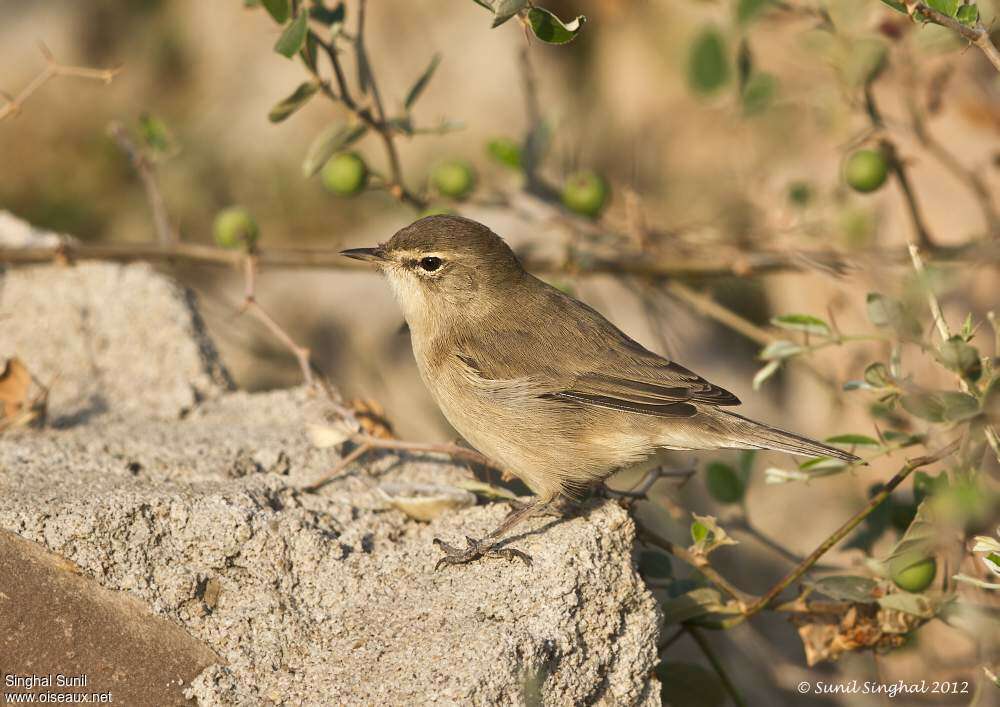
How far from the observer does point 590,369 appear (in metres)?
4.11

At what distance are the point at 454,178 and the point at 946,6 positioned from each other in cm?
246

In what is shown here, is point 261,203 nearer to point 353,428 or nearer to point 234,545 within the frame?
point 353,428

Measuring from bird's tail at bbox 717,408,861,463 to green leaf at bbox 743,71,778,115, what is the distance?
1926 mm

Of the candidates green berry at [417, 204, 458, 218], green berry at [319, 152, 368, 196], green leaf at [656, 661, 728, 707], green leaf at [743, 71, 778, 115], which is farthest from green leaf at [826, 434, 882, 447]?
green berry at [319, 152, 368, 196]

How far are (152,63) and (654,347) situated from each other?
160 inches

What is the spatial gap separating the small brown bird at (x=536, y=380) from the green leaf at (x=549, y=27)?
4.03 feet

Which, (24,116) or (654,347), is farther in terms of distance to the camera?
(24,116)

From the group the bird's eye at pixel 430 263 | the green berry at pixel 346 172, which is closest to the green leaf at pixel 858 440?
the bird's eye at pixel 430 263

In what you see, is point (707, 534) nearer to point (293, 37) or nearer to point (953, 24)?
point (953, 24)

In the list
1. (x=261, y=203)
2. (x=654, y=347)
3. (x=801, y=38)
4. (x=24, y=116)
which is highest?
(x=801, y=38)

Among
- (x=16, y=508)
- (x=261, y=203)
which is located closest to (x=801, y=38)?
(x=261, y=203)

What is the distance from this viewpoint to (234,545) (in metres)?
3.25

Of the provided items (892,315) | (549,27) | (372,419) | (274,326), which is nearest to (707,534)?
(892,315)

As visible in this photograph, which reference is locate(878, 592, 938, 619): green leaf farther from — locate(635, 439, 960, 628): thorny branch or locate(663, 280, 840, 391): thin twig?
locate(663, 280, 840, 391): thin twig
